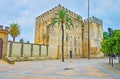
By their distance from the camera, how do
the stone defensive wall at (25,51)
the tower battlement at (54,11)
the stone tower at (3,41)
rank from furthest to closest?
the tower battlement at (54,11) < the stone defensive wall at (25,51) < the stone tower at (3,41)

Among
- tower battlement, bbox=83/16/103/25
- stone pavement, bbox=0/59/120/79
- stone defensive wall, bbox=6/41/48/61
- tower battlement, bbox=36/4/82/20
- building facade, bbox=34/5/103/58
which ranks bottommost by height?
stone pavement, bbox=0/59/120/79

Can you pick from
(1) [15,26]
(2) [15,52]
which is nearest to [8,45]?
(2) [15,52]

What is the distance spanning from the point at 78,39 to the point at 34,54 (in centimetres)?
1732

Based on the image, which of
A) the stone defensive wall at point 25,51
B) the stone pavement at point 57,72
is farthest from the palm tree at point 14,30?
the stone pavement at point 57,72

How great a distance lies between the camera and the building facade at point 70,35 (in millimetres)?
42594

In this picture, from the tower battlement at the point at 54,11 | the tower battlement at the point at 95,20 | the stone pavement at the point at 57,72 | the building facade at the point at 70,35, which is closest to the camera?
the stone pavement at the point at 57,72

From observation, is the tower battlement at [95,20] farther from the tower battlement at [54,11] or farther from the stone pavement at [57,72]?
the stone pavement at [57,72]

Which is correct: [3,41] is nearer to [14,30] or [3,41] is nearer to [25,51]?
[25,51]

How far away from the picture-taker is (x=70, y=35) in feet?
151

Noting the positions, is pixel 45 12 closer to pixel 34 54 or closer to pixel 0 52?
pixel 34 54

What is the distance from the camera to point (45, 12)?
1864 inches

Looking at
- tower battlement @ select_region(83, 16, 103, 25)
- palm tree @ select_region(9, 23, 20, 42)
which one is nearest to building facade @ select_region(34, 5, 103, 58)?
tower battlement @ select_region(83, 16, 103, 25)

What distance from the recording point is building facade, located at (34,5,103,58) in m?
42.6

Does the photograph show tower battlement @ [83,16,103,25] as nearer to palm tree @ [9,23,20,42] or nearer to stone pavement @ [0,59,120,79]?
palm tree @ [9,23,20,42]
